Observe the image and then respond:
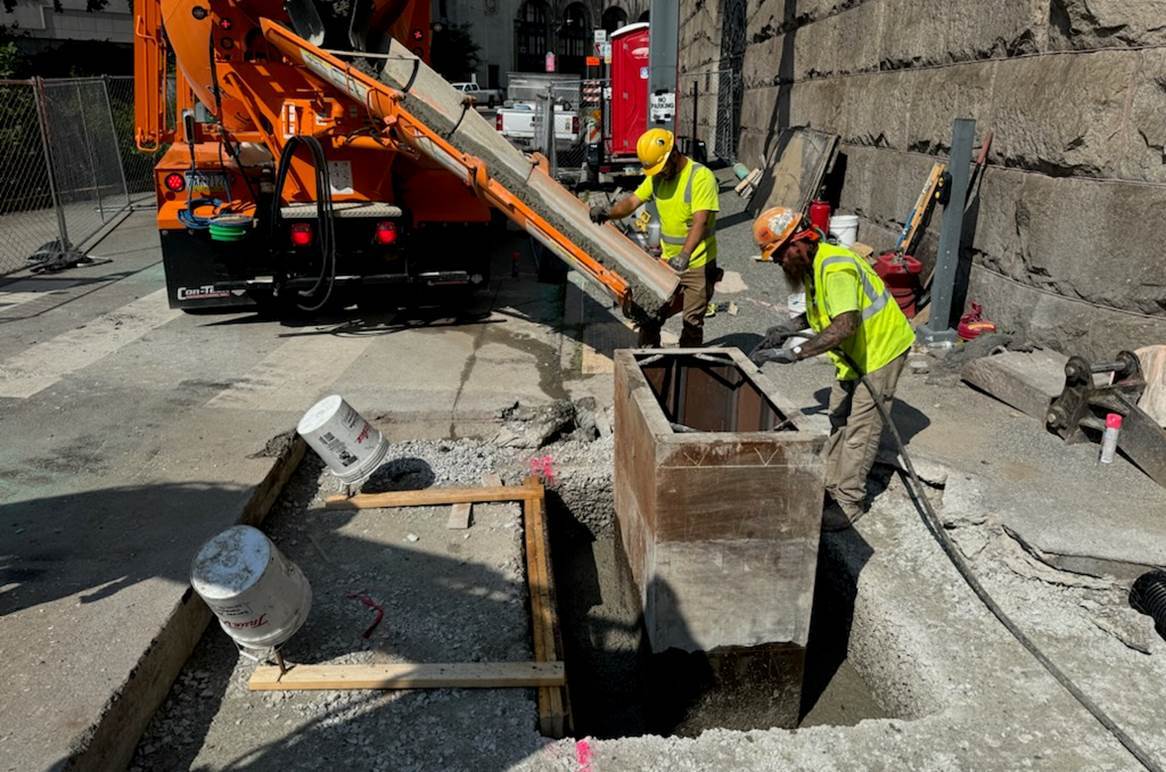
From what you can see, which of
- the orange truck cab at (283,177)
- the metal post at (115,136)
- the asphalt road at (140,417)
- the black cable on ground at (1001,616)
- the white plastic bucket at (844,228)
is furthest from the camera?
the metal post at (115,136)

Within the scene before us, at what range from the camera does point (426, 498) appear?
476 cm

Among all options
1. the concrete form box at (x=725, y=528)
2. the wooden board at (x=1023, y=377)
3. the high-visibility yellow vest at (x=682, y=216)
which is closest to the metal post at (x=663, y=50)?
the high-visibility yellow vest at (x=682, y=216)

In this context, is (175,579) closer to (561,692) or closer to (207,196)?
(561,692)

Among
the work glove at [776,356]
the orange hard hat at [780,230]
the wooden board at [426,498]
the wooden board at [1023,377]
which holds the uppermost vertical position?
the orange hard hat at [780,230]

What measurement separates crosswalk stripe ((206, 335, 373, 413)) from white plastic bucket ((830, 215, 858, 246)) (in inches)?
214

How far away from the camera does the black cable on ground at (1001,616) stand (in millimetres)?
2822

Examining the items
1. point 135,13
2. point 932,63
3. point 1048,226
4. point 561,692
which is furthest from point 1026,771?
point 135,13

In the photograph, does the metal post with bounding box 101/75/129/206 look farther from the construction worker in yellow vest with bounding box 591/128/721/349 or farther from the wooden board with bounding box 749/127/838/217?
the construction worker in yellow vest with bounding box 591/128/721/349

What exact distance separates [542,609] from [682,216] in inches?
135

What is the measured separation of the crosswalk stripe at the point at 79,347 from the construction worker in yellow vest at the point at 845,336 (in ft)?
18.2

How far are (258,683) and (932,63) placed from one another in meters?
7.89

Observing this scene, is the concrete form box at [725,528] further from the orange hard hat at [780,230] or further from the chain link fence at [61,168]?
the chain link fence at [61,168]

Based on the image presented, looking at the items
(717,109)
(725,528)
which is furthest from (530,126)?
(725,528)

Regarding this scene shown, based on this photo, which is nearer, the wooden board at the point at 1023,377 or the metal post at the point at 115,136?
the wooden board at the point at 1023,377
